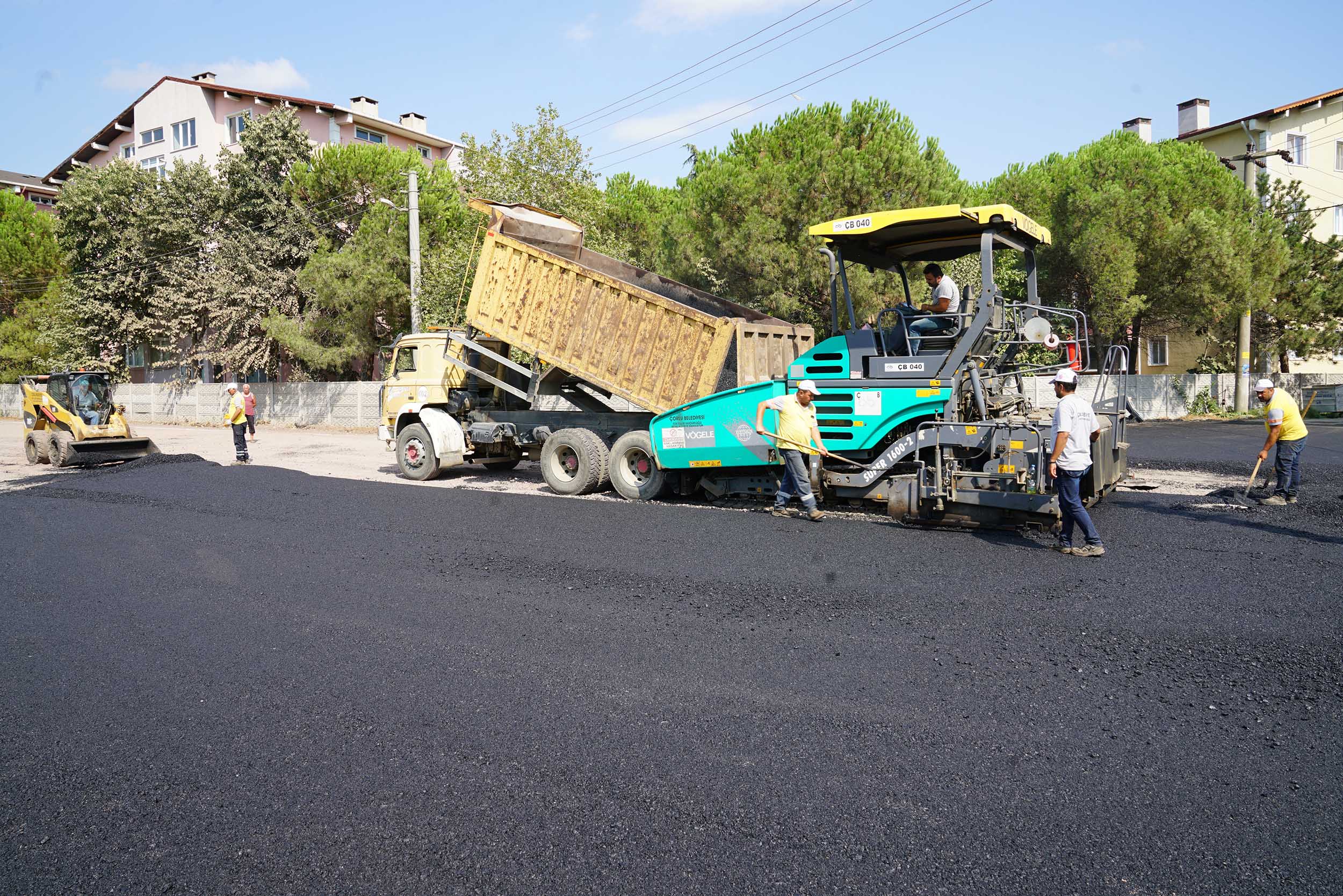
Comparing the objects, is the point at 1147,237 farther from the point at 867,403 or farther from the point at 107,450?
the point at 107,450

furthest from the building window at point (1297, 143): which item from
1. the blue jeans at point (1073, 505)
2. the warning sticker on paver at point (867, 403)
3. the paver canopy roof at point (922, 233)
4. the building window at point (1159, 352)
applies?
the blue jeans at point (1073, 505)

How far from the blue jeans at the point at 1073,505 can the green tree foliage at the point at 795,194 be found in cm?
1229

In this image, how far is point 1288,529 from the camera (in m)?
8.32

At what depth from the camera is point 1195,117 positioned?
3466cm

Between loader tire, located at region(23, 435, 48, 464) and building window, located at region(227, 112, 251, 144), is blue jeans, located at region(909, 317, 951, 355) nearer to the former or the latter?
loader tire, located at region(23, 435, 48, 464)

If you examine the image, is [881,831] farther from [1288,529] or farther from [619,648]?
[1288,529]

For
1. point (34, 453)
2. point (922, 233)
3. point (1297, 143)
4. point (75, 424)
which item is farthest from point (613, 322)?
point (1297, 143)

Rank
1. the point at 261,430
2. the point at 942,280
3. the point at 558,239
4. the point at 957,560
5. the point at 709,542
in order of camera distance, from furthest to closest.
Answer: the point at 261,430, the point at 558,239, the point at 942,280, the point at 709,542, the point at 957,560

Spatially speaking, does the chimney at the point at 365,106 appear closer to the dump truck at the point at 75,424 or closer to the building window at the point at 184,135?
the building window at the point at 184,135

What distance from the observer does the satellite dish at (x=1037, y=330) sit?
797 cm

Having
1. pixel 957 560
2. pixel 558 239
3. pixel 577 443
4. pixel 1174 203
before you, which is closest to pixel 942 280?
pixel 957 560

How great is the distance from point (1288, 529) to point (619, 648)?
6.78 meters

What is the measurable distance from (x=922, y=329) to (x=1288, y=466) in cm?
461

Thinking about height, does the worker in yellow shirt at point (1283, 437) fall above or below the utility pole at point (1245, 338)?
below
